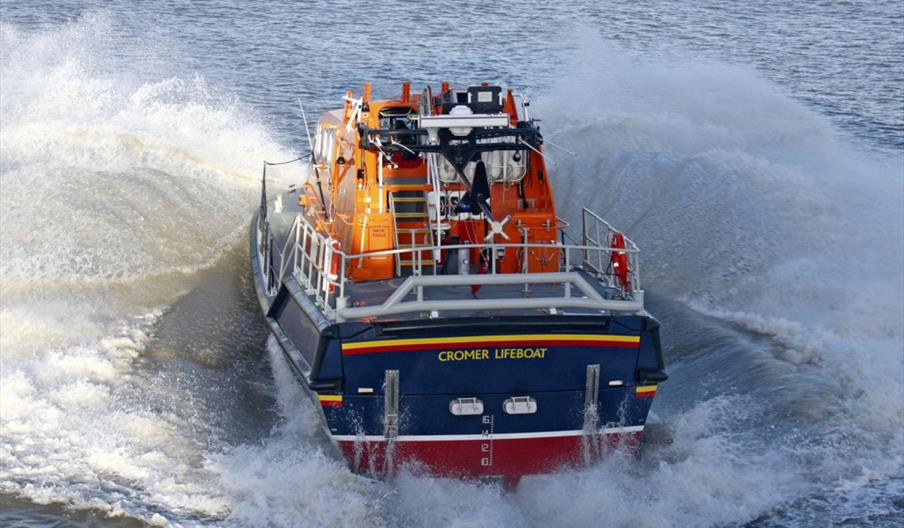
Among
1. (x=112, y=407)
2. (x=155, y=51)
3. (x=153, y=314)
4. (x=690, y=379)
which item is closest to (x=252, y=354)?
(x=153, y=314)

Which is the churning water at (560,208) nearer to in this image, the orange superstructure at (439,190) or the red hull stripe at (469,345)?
the red hull stripe at (469,345)

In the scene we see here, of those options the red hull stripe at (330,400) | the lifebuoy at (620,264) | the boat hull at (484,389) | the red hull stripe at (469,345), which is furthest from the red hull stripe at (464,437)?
the lifebuoy at (620,264)

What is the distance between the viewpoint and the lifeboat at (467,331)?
9.27 metres

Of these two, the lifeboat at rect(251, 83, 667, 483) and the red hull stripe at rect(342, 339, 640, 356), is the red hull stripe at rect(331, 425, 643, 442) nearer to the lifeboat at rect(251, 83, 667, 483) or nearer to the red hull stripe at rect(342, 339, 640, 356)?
the lifeboat at rect(251, 83, 667, 483)

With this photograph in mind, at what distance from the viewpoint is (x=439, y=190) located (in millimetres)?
11047

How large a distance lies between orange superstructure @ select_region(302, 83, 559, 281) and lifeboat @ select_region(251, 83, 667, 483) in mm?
20

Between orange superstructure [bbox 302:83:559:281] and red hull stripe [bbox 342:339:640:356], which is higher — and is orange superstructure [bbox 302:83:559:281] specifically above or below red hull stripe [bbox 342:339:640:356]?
above

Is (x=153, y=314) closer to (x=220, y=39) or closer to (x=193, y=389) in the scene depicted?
(x=193, y=389)

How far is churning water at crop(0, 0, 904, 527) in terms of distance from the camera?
946 centimetres

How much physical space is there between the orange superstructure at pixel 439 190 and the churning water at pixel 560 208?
1769mm

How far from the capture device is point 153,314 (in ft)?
43.4

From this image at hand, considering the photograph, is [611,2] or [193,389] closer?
[193,389]

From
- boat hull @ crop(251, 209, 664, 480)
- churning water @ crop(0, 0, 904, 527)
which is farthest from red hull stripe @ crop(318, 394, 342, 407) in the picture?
churning water @ crop(0, 0, 904, 527)

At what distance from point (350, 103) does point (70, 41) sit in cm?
1635
